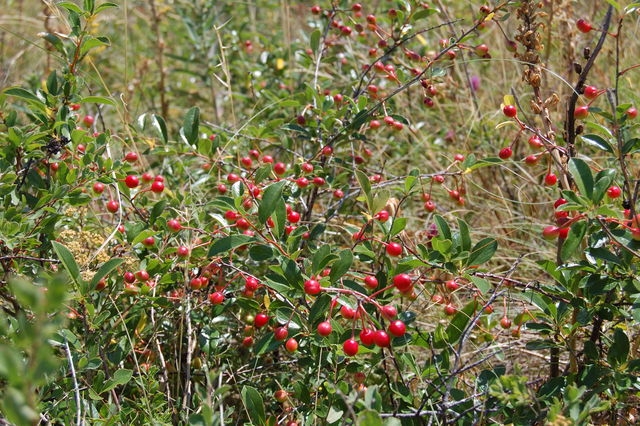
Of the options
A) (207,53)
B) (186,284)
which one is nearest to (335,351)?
(186,284)

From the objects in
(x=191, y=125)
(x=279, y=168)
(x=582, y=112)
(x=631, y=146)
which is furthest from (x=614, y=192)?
(x=191, y=125)

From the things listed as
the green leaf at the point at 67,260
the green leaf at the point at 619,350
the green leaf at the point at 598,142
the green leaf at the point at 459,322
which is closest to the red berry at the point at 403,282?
the green leaf at the point at 459,322

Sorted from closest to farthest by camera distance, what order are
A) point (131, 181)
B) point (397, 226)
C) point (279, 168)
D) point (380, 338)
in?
point (380, 338)
point (397, 226)
point (131, 181)
point (279, 168)

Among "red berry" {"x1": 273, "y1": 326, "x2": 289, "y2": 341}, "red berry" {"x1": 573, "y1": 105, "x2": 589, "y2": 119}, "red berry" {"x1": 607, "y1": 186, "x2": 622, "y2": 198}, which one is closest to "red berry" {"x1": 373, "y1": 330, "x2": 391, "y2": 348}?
"red berry" {"x1": 273, "y1": 326, "x2": 289, "y2": 341}

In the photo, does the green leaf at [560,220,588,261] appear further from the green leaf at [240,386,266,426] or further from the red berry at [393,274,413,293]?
the green leaf at [240,386,266,426]

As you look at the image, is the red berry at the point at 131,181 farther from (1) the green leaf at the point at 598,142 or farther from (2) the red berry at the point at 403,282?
(1) the green leaf at the point at 598,142

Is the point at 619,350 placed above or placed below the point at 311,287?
below

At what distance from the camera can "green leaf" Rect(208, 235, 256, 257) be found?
1.53m

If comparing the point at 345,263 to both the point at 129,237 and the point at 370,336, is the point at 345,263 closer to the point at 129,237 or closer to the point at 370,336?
the point at 370,336

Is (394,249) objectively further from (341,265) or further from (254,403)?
(254,403)

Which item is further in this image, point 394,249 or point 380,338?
point 394,249

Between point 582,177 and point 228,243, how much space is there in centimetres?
76

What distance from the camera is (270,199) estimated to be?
4.88 feet

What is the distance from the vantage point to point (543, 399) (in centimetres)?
146
